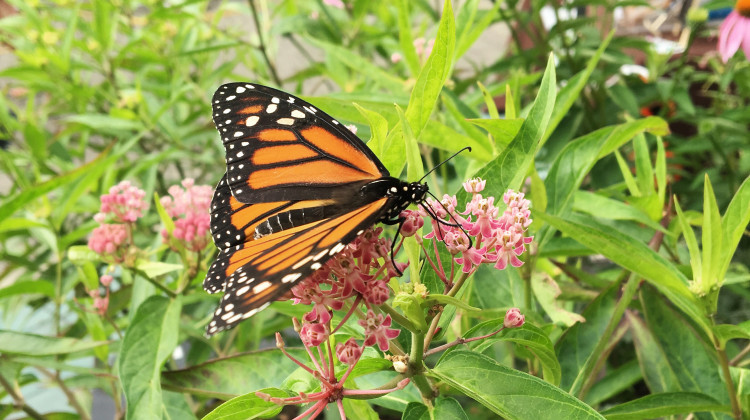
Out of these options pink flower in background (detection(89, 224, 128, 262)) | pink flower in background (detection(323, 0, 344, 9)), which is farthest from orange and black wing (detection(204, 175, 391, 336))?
pink flower in background (detection(323, 0, 344, 9))

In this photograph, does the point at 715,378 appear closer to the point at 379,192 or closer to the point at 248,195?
the point at 379,192

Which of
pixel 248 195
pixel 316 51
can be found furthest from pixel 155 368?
pixel 316 51

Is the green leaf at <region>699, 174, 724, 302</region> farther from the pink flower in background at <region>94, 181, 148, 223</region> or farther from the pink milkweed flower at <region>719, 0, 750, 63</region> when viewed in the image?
the pink milkweed flower at <region>719, 0, 750, 63</region>

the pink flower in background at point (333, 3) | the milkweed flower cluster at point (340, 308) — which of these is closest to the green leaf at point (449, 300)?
the milkweed flower cluster at point (340, 308)

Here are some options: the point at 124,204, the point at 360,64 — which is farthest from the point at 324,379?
the point at 360,64

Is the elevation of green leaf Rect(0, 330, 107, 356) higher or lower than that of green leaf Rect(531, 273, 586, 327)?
higher

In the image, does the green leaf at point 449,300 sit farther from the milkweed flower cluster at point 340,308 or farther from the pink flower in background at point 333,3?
the pink flower in background at point 333,3

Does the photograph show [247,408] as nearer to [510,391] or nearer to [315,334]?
[315,334]
